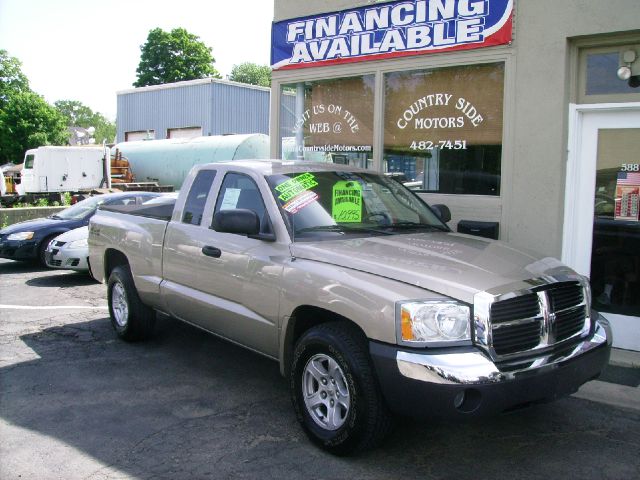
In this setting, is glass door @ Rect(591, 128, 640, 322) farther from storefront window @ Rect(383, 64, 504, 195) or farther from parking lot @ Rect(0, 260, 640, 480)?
parking lot @ Rect(0, 260, 640, 480)

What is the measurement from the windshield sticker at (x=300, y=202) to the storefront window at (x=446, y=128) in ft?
9.90

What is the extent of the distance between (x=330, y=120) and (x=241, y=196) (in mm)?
3880

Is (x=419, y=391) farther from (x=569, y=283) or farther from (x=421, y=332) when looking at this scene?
(x=569, y=283)

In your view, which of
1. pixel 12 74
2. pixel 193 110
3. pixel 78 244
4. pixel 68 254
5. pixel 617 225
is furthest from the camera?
pixel 12 74

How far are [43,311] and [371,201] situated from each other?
5.10m

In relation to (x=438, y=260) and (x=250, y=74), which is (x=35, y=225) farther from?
(x=250, y=74)

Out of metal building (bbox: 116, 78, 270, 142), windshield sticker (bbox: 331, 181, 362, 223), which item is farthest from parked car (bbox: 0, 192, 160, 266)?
metal building (bbox: 116, 78, 270, 142)

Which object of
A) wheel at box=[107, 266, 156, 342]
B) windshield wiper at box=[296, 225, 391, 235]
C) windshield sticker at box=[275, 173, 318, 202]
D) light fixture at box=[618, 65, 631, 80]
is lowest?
wheel at box=[107, 266, 156, 342]

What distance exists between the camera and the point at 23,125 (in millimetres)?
41062

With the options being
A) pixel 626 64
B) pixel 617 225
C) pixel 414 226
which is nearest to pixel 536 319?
pixel 414 226

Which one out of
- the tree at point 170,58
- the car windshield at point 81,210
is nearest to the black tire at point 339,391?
the car windshield at point 81,210

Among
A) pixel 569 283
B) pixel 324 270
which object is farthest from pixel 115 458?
pixel 569 283

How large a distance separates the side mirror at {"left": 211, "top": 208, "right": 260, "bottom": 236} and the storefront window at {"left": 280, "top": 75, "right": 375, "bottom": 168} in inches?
158

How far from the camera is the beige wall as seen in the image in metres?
6.30
